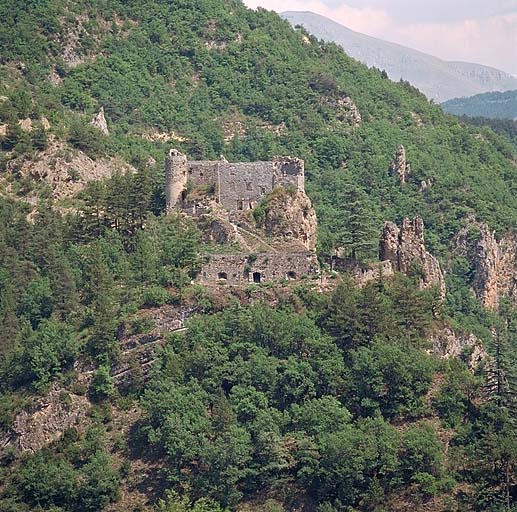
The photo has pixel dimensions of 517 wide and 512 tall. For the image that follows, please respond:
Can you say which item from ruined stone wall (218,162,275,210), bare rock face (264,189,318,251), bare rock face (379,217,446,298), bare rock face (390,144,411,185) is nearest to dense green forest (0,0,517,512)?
bare rock face (379,217,446,298)

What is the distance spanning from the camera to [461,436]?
66.5 metres

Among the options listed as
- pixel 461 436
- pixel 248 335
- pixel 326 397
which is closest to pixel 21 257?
pixel 248 335

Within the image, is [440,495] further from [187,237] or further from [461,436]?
[187,237]

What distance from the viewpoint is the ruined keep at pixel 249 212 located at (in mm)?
75938

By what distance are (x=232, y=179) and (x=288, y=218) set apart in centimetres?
442

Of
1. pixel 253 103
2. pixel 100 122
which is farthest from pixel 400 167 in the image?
pixel 100 122

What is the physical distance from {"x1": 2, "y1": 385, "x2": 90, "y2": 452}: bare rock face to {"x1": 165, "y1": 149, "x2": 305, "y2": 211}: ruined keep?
15793 mm

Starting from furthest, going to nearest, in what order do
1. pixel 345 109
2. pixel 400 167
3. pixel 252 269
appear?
1. pixel 345 109
2. pixel 400 167
3. pixel 252 269

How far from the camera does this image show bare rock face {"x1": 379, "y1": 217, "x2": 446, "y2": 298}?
7956 cm

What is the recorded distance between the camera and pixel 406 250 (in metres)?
80.1

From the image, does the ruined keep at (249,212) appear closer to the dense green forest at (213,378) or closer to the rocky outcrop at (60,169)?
the dense green forest at (213,378)

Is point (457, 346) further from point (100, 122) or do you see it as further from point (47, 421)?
point (100, 122)

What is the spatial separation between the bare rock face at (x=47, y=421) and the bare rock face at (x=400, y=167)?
230 ft

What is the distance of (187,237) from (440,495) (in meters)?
21.1
